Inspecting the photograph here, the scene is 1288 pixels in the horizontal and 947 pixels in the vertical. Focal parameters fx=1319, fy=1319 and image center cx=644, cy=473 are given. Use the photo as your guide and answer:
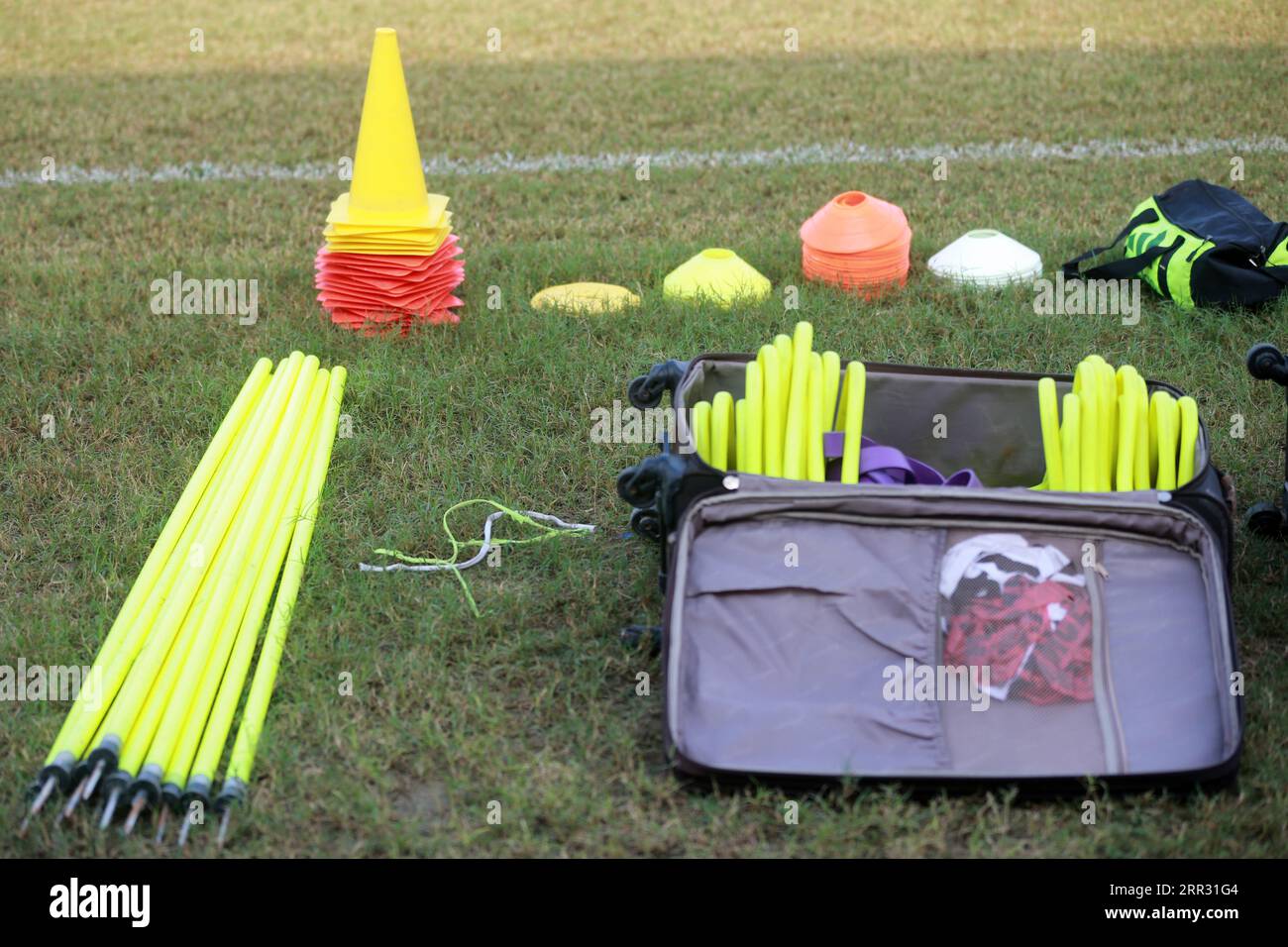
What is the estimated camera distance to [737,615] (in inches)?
110

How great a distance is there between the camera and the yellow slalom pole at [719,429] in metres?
3.01

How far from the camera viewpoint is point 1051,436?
3.11 meters

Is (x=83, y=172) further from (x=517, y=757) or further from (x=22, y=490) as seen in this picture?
(x=517, y=757)

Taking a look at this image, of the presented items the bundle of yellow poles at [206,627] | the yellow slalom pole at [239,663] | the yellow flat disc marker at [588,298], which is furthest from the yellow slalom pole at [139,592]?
the yellow flat disc marker at [588,298]

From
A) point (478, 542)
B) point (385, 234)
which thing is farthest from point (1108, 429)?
point (385, 234)

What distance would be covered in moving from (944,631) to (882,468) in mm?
537

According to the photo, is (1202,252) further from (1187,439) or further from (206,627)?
(206,627)

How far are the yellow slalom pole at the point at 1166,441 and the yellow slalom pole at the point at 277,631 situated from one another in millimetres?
2037

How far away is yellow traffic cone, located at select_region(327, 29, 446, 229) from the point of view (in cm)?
474

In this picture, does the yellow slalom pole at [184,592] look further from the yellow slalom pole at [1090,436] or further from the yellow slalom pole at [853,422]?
the yellow slalom pole at [1090,436]

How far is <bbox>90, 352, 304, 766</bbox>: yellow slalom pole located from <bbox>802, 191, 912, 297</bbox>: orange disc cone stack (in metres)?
2.06
